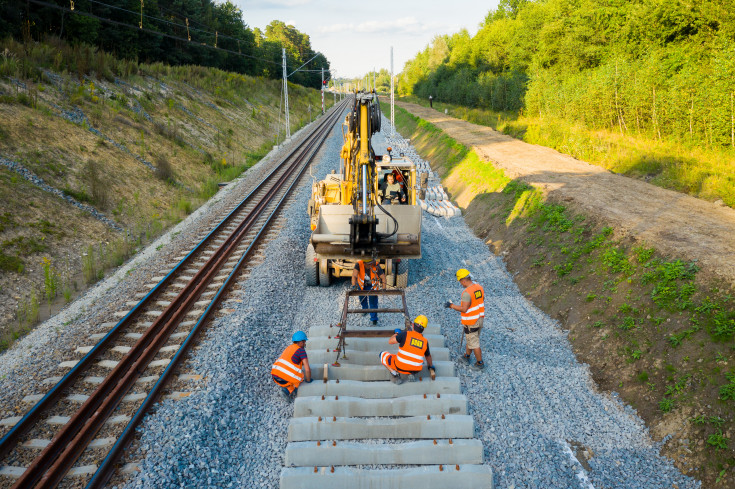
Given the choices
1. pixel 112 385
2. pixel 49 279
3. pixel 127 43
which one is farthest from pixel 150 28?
pixel 112 385

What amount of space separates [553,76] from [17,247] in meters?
36.5

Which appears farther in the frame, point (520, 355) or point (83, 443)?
point (520, 355)

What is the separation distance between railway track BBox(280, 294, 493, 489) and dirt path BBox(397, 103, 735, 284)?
554cm

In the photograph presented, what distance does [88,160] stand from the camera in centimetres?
1727

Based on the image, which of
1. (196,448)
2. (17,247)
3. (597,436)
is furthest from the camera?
(17,247)

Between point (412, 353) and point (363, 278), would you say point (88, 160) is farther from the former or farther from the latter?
point (412, 353)

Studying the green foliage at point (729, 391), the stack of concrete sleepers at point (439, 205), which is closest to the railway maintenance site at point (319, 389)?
the green foliage at point (729, 391)

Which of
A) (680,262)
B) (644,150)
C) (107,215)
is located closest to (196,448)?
(680,262)

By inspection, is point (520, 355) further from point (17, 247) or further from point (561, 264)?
point (17, 247)

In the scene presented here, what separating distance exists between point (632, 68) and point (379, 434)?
990 inches

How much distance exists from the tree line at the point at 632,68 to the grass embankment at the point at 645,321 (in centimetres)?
969

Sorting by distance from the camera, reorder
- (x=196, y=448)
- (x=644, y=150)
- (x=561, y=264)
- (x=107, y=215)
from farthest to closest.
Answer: (x=644, y=150), (x=107, y=215), (x=561, y=264), (x=196, y=448)

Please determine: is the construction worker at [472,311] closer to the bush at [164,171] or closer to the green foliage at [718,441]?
the green foliage at [718,441]

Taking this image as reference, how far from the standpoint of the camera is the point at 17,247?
11.7m
